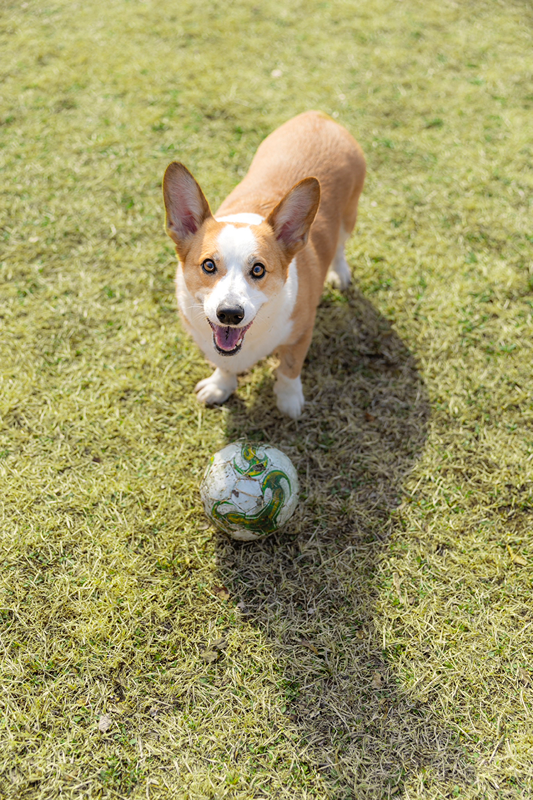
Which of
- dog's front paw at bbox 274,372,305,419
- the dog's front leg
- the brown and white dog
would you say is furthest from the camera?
dog's front paw at bbox 274,372,305,419

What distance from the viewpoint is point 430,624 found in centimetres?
283

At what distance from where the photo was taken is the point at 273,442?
342cm

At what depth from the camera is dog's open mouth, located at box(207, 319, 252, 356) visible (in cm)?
268

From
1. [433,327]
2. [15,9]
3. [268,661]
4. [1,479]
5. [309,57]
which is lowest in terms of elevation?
[268,661]

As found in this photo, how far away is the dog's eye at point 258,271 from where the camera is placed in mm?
2623

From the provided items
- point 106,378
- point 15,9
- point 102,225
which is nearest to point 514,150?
point 102,225

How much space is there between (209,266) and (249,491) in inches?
45.7

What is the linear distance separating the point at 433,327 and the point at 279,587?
2.31 meters

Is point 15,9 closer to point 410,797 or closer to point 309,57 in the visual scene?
point 309,57

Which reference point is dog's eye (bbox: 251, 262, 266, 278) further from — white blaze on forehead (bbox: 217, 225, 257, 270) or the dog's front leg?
the dog's front leg

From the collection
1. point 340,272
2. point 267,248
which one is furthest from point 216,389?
point 340,272

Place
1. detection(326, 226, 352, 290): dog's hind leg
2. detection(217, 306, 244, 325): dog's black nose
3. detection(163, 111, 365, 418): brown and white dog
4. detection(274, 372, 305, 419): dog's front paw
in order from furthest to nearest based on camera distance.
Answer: detection(326, 226, 352, 290): dog's hind leg < detection(274, 372, 305, 419): dog's front paw < detection(163, 111, 365, 418): brown and white dog < detection(217, 306, 244, 325): dog's black nose

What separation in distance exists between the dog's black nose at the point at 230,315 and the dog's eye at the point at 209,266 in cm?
27

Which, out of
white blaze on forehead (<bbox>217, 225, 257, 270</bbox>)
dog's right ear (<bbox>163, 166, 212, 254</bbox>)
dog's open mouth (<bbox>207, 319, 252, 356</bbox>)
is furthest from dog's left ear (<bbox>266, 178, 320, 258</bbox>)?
dog's open mouth (<bbox>207, 319, 252, 356</bbox>)
